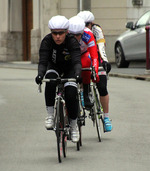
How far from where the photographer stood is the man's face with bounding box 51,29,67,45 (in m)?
7.47

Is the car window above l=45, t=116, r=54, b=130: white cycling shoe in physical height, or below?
above

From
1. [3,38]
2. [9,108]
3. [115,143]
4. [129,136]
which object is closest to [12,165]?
[115,143]

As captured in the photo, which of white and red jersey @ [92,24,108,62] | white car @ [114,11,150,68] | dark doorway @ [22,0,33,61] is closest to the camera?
white and red jersey @ [92,24,108,62]

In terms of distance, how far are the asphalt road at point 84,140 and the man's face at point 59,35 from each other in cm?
121

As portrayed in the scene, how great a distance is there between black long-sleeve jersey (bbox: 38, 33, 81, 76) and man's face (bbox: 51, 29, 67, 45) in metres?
0.08

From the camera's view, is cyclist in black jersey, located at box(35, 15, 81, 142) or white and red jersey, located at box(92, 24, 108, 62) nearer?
cyclist in black jersey, located at box(35, 15, 81, 142)

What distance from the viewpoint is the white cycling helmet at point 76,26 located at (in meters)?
8.03

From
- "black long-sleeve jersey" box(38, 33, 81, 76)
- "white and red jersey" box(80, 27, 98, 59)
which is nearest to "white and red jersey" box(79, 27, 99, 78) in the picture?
"white and red jersey" box(80, 27, 98, 59)

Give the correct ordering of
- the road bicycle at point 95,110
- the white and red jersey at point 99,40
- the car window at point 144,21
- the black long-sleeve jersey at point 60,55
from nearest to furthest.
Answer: the black long-sleeve jersey at point 60,55 → the road bicycle at point 95,110 → the white and red jersey at point 99,40 → the car window at point 144,21

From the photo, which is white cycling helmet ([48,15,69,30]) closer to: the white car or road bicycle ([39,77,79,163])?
road bicycle ([39,77,79,163])

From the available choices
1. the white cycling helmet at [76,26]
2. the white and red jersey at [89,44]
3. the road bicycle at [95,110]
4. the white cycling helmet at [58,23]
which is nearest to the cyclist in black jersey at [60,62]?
the white cycling helmet at [58,23]


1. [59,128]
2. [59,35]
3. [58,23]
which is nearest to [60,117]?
[59,128]

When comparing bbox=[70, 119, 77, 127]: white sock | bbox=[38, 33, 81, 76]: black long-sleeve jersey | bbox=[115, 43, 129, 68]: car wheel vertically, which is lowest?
bbox=[115, 43, 129, 68]: car wheel

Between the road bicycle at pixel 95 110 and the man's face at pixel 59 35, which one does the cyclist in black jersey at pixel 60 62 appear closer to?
the man's face at pixel 59 35
